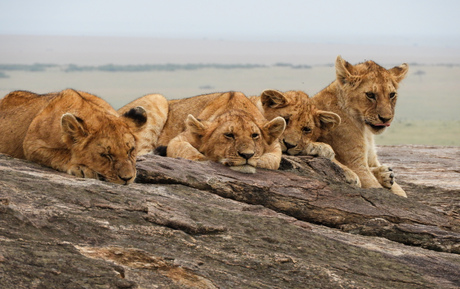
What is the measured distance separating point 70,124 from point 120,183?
813 millimetres

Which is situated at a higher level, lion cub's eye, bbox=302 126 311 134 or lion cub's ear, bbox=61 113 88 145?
lion cub's ear, bbox=61 113 88 145

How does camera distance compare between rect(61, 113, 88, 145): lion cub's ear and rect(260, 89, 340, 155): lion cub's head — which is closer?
rect(61, 113, 88, 145): lion cub's ear

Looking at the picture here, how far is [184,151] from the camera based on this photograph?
8.69 m

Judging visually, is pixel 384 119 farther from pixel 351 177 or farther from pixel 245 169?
pixel 245 169

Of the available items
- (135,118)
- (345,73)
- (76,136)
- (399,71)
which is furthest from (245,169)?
(399,71)

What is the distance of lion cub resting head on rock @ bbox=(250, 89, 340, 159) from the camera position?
951 centimetres

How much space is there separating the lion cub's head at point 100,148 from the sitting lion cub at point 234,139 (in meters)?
1.46

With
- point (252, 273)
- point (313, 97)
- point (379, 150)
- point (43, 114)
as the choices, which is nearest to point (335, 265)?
point (252, 273)

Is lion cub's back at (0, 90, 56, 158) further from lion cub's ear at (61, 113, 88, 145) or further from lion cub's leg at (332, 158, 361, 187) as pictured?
lion cub's leg at (332, 158, 361, 187)

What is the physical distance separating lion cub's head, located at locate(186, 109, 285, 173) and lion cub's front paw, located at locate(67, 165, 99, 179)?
182cm

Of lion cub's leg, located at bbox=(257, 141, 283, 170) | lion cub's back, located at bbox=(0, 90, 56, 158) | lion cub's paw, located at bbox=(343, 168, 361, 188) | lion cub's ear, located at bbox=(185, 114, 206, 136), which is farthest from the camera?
lion cub's paw, located at bbox=(343, 168, 361, 188)

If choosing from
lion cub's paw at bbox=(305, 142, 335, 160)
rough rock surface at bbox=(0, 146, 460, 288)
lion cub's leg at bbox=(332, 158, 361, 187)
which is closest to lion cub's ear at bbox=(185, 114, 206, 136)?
rough rock surface at bbox=(0, 146, 460, 288)

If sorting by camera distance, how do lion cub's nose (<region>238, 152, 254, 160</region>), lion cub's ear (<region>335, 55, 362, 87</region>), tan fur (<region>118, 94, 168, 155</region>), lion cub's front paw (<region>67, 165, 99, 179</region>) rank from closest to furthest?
lion cub's front paw (<region>67, 165, 99, 179</region>) → lion cub's nose (<region>238, 152, 254, 160</region>) → lion cub's ear (<region>335, 55, 362, 87</region>) → tan fur (<region>118, 94, 168, 155</region>)

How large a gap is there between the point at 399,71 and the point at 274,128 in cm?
299
